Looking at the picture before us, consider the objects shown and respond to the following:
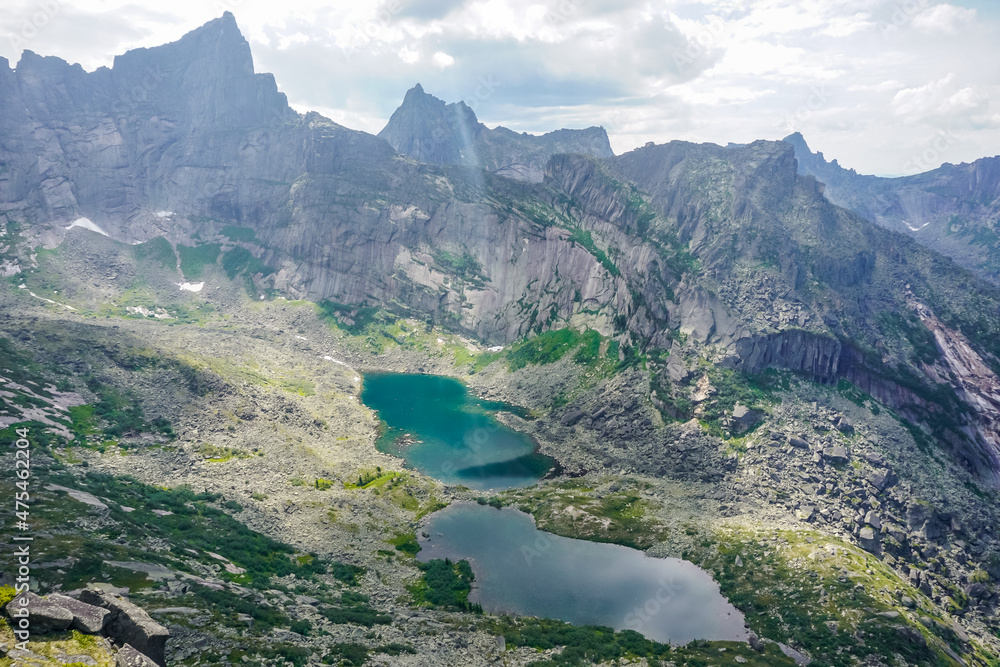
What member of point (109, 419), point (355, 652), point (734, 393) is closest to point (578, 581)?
point (355, 652)

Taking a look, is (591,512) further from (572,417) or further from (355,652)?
(355,652)

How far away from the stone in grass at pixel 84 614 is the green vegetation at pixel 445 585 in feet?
182

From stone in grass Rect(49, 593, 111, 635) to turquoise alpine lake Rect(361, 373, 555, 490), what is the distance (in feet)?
311

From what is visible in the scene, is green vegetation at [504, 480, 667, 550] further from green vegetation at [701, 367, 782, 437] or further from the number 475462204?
the number 475462204

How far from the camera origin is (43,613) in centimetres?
2830

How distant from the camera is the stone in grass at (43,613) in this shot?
27.3 m

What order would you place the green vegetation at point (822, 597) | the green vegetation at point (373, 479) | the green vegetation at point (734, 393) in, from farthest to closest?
the green vegetation at point (734, 393) → the green vegetation at point (373, 479) → the green vegetation at point (822, 597)

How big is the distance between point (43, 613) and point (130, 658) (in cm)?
516

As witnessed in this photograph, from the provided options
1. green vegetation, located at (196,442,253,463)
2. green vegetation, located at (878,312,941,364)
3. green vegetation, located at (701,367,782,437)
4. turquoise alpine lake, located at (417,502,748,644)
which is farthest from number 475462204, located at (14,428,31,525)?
green vegetation, located at (878,312,941,364)

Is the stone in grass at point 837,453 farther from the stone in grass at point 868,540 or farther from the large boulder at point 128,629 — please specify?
the large boulder at point 128,629

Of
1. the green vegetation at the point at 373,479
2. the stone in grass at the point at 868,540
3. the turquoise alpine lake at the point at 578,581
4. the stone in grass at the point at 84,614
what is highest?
the stone in grass at the point at 84,614

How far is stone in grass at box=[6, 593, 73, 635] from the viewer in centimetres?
2734

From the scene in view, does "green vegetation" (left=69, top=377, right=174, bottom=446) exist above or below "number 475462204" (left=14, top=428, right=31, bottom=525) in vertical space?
below

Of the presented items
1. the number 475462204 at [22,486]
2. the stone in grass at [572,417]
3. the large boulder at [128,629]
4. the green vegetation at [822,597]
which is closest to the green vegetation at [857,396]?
the green vegetation at [822,597]
